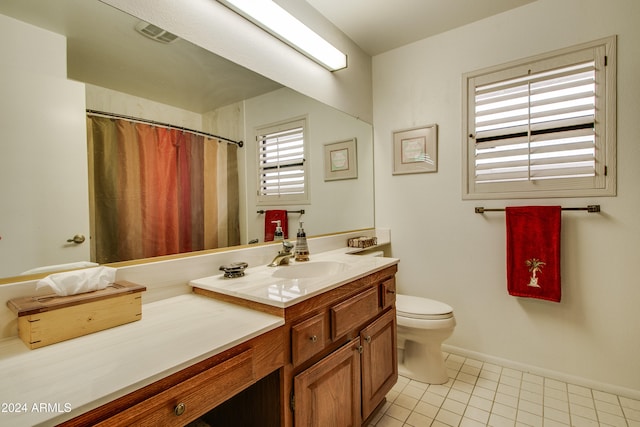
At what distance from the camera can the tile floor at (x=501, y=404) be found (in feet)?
5.02

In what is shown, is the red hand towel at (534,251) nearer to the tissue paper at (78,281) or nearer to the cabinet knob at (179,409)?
the cabinet knob at (179,409)

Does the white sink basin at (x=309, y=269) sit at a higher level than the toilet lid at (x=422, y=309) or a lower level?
higher

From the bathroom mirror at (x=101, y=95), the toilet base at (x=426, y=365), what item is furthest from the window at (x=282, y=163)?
the toilet base at (x=426, y=365)

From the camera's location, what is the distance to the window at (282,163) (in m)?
1.69

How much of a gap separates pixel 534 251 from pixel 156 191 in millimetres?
2159

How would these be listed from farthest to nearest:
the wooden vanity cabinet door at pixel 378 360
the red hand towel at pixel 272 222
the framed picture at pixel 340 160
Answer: the framed picture at pixel 340 160, the red hand towel at pixel 272 222, the wooden vanity cabinet door at pixel 378 360

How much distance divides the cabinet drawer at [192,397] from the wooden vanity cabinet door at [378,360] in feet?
2.29

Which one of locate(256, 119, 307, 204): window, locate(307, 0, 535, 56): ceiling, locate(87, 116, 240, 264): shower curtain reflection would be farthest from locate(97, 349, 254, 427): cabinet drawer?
locate(307, 0, 535, 56): ceiling

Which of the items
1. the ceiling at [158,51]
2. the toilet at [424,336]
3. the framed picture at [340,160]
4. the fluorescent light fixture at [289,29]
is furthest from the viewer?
the framed picture at [340,160]

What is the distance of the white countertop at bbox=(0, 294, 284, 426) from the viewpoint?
527 mm

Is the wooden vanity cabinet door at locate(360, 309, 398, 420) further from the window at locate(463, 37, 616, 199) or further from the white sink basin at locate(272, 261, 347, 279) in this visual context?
the window at locate(463, 37, 616, 199)

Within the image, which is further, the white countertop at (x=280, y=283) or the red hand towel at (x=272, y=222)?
the red hand towel at (x=272, y=222)

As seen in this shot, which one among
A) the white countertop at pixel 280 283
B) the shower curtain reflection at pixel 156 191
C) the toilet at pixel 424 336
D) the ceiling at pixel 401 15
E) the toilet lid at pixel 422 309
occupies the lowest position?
the toilet at pixel 424 336

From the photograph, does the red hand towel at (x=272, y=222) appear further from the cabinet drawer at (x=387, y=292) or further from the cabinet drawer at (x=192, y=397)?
the cabinet drawer at (x=192, y=397)
